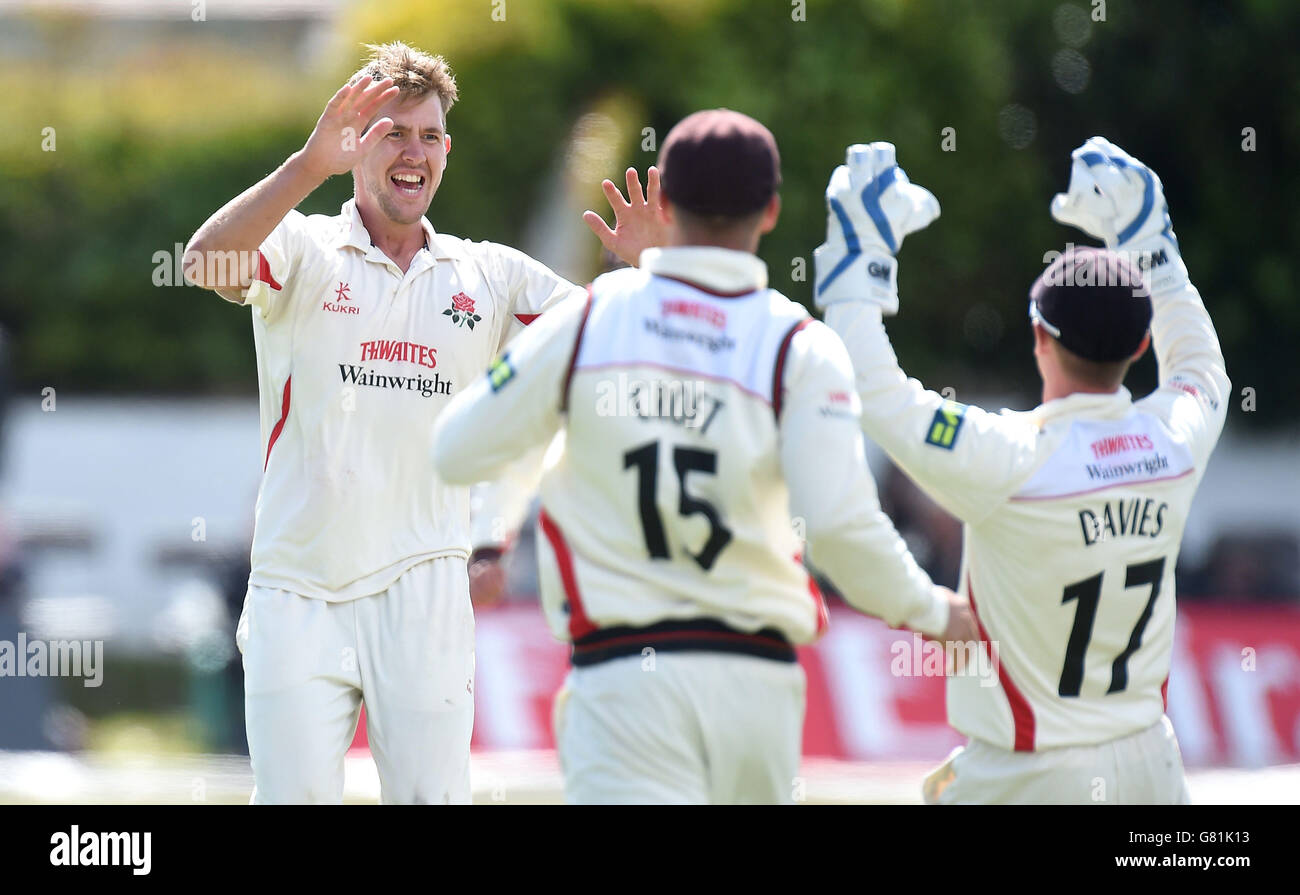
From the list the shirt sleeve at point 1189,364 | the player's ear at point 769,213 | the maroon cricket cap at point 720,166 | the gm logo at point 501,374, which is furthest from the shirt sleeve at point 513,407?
the shirt sleeve at point 1189,364

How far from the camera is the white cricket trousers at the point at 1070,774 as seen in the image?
4.47m

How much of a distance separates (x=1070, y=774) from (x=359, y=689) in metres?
2.11

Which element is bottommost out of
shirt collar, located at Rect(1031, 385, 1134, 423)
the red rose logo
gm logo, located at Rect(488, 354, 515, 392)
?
shirt collar, located at Rect(1031, 385, 1134, 423)

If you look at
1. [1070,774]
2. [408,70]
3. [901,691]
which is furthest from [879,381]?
[901,691]

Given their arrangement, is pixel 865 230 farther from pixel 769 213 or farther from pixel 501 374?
pixel 501 374

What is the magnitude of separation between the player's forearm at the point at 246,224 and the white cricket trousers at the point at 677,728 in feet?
5.46

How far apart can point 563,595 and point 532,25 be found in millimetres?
13191

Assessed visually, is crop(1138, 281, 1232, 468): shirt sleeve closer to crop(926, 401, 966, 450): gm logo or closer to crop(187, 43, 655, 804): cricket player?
crop(926, 401, 966, 450): gm logo

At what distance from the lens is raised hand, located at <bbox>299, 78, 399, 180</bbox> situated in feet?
15.4

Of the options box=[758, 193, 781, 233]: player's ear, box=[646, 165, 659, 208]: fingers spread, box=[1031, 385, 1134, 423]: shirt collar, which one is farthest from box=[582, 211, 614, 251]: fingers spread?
box=[1031, 385, 1134, 423]: shirt collar

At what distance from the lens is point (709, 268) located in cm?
404

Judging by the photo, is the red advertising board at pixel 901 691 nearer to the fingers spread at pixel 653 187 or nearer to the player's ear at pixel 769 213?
the fingers spread at pixel 653 187

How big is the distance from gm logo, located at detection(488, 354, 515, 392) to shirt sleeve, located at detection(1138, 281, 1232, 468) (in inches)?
74.2

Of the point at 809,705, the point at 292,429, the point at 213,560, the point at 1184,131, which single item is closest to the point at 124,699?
the point at 213,560
